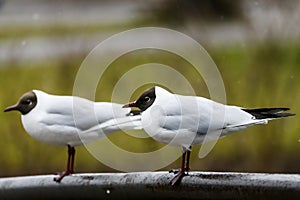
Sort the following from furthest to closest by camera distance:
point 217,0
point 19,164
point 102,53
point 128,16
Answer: point 128,16, point 102,53, point 217,0, point 19,164

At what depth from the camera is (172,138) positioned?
2.49 m

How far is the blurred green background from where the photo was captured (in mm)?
4691

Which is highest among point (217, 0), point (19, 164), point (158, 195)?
point (217, 0)

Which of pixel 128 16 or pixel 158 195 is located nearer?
pixel 158 195

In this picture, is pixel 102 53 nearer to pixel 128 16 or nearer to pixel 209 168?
pixel 209 168

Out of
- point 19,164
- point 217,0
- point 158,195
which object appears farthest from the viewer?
point 217,0

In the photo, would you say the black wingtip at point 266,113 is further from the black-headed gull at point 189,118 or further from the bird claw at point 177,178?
the bird claw at point 177,178

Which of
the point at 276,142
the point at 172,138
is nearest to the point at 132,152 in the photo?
the point at 276,142

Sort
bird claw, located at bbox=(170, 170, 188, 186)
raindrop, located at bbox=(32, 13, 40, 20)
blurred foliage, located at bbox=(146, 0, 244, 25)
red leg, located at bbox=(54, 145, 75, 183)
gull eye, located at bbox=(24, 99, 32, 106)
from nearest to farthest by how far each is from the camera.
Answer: bird claw, located at bbox=(170, 170, 188, 186) < red leg, located at bbox=(54, 145, 75, 183) < gull eye, located at bbox=(24, 99, 32, 106) < blurred foliage, located at bbox=(146, 0, 244, 25) < raindrop, located at bbox=(32, 13, 40, 20)

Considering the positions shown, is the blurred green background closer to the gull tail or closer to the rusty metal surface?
the rusty metal surface

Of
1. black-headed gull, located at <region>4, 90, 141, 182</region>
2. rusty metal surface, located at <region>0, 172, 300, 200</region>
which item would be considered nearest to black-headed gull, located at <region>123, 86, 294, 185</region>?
rusty metal surface, located at <region>0, 172, 300, 200</region>

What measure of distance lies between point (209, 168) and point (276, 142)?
37 centimetres

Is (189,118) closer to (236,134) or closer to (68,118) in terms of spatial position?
(68,118)

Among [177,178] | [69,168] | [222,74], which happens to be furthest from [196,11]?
[177,178]
